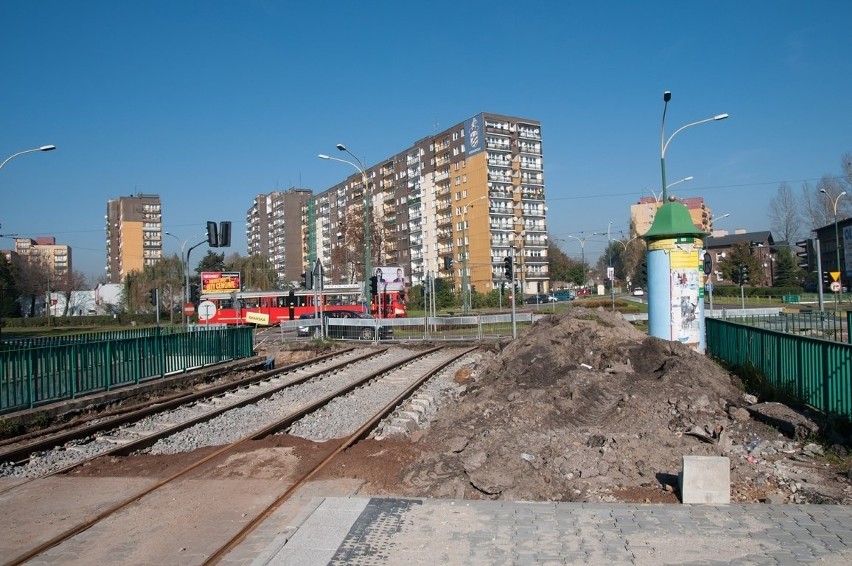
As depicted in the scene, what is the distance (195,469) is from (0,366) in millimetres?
5951

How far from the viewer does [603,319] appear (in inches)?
809

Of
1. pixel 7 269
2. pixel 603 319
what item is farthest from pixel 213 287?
pixel 603 319

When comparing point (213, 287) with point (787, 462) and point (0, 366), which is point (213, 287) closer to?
point (0, 366)

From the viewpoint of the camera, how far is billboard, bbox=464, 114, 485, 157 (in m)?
84.1

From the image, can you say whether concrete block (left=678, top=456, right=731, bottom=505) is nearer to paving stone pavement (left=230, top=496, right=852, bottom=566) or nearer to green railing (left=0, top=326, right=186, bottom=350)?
paving stone pavement (left=230, top=496, right=852, bottom=566)

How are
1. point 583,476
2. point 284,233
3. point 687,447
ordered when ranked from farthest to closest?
point 284,233 < point 687,447 < point 583,476

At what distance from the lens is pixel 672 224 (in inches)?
707

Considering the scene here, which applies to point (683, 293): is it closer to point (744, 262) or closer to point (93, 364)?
point (93, 364)

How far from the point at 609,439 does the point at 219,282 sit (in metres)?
Result: 53.7

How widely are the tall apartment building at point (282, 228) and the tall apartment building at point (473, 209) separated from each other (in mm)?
40642

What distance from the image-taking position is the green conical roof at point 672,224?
17.9 metres

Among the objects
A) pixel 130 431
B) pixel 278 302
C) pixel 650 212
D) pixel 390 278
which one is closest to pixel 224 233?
pixel 130 431

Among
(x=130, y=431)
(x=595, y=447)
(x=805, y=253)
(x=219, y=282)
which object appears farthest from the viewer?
(x=219, y=282)

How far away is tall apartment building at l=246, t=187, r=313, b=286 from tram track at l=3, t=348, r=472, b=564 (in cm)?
11324
